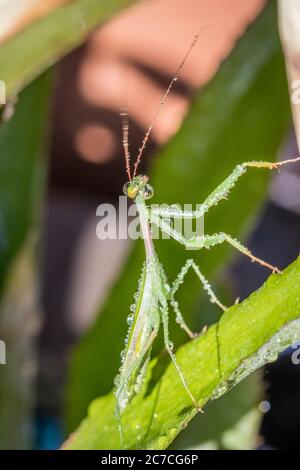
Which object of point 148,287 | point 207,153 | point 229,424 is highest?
point 207,153

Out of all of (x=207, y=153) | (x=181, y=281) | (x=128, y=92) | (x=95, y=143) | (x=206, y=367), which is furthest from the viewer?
(x=95, y=143)

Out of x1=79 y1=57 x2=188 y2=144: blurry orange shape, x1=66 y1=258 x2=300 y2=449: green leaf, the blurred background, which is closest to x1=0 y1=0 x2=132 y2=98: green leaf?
the blurred background

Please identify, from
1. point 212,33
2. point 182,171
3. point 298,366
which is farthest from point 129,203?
point 212,33

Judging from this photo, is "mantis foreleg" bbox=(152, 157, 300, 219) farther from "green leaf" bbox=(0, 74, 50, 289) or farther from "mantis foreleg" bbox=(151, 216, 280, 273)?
"green leaf" bbox=(0, 74, 50, 289)

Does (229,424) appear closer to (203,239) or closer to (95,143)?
(203,239)

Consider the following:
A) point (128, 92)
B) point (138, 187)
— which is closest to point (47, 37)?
point (138, 187)
